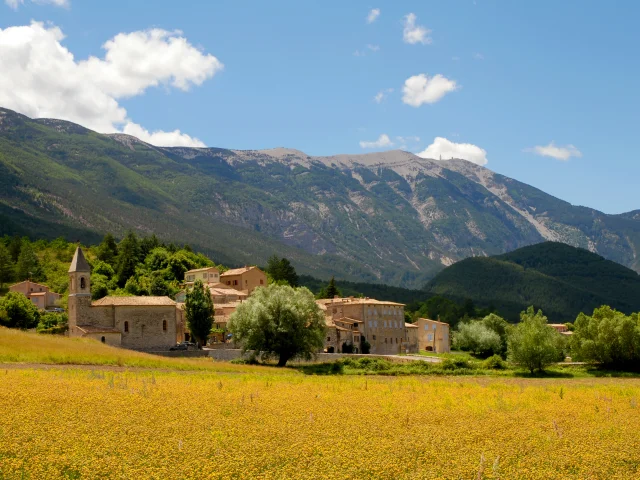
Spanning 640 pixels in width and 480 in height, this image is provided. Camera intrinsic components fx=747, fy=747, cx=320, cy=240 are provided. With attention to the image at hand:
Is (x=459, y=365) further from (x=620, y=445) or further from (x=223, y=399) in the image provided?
(x=620, y=445)

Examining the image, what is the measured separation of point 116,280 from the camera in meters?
121

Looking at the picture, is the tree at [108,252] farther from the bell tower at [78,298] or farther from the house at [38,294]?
the bell tower at [78,298]

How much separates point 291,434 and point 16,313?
77.8 meters

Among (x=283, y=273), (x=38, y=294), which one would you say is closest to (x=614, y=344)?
(x=283, y=273)

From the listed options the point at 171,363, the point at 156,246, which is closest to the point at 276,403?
the point at 171,363

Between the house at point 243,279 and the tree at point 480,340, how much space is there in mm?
34923

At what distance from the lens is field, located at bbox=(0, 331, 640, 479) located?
18.6 m

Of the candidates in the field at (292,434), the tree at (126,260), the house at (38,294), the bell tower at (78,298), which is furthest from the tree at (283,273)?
the field at (292,434)

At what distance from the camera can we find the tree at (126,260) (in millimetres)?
123294

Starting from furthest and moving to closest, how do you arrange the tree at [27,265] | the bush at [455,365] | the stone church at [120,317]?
the tree at [27,265] → the stone church at [120,317] → the bush at [455,365]

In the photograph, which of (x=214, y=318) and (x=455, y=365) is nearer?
(x=455, y=365)

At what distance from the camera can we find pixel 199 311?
8325cm

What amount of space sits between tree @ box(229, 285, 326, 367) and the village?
4486mm

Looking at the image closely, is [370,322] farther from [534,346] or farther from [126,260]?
[126,260]
